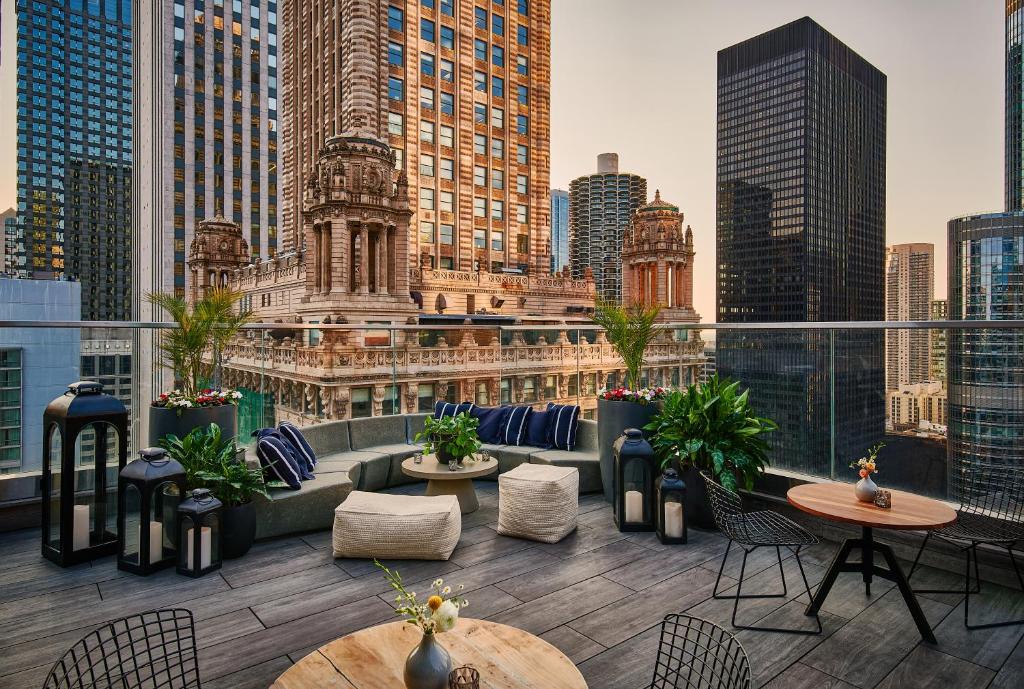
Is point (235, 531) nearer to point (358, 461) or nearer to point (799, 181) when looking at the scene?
point (358, 461)

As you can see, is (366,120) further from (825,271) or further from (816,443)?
(825,271)

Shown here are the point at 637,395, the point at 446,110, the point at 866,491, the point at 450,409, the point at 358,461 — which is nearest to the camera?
the point at 866,491

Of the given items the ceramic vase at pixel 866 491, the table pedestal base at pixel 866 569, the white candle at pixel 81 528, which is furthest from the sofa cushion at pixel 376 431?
the ceramic vase at pixel 866 491

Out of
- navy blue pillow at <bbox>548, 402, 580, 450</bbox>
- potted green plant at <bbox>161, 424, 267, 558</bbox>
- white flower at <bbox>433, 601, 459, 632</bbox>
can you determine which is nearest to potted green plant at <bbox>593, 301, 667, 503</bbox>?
navy blue pillow at <bbox>548, 402, 580, 450</bbox>

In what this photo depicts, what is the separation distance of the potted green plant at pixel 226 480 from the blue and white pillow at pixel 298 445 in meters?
0.71

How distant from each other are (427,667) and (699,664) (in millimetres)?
2019

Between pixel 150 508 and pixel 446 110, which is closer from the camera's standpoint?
pixel 150 508

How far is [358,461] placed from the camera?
21.4ft

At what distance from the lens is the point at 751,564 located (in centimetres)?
465

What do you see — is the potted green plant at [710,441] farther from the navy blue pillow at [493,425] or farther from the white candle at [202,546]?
the white candle at [202,546]

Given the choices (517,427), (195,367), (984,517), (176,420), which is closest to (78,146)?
(195,367)

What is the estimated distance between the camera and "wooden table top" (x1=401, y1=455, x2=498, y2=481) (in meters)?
5.78

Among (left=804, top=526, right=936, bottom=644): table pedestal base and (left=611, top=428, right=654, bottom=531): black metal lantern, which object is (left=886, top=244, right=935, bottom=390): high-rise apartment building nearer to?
(left=804, top=526, right=936, bottom=644): table pedestal base

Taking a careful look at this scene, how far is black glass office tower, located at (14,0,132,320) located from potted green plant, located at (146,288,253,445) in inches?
4577
